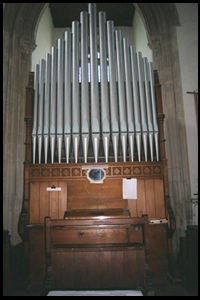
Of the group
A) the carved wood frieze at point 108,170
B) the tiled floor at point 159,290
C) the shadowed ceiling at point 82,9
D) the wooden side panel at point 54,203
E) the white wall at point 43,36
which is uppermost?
the shadowed ceiling at point 82,9

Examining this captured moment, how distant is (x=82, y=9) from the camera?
7.98m

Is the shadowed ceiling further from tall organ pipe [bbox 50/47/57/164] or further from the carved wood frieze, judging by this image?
the carved wood frieze

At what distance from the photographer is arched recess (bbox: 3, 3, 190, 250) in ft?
16.6

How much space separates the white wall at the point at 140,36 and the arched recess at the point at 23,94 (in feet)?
2.25

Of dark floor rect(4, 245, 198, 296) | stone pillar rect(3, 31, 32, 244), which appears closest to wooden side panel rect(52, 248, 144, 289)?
dark floor rect(4, 245, 198, 296)

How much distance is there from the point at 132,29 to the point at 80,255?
279 inches

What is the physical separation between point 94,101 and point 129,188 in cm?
167

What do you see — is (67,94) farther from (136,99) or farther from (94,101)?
(136,99)

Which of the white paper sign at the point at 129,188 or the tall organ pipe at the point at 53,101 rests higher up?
the tall organ pipe at the point at 53,101

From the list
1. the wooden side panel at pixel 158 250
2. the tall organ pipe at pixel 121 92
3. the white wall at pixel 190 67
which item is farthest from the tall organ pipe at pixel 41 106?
the white wall at pixel 190 67

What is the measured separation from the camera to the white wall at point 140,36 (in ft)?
22.4

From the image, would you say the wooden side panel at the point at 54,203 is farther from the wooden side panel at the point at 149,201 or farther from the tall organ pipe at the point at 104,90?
the wooden side panel at the point at 149,201

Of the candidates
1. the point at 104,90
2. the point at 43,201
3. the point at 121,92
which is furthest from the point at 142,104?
the point at 43,201

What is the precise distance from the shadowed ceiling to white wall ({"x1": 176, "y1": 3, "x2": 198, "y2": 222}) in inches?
86.1
